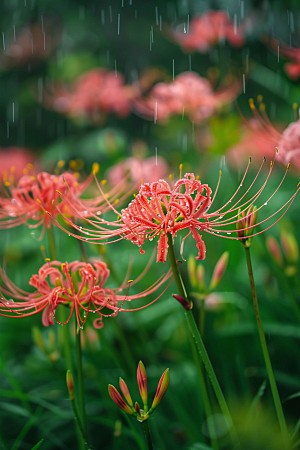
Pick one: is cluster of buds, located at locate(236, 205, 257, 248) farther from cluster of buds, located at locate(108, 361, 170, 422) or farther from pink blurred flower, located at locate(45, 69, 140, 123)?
pink blurred flower, located at locate(45, 69, 140, 123)

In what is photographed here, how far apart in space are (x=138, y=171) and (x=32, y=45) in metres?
2.97

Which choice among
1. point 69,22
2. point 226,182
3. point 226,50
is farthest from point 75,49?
Answer: point 226,182

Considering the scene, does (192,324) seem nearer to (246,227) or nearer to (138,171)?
(246,227)

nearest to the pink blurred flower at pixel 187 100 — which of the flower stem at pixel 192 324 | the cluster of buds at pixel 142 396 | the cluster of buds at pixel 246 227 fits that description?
the cluster of buds at pixel 246 227

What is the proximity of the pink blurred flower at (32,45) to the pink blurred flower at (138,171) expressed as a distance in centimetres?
254

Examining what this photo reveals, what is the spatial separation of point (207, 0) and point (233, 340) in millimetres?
2982

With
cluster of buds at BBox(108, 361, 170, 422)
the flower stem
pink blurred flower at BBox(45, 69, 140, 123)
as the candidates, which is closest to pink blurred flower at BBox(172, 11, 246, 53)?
pink blurred flower at BBox(45, 69, 140, 123)

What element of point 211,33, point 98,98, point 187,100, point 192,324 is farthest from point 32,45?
point 192,324

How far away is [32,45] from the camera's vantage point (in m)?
3.99

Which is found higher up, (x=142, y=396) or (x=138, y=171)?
(x=138, y=171)

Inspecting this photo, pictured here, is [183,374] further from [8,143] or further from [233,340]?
[8,143]

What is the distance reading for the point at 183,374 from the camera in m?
1.43

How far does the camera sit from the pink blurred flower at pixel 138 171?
1.76 m

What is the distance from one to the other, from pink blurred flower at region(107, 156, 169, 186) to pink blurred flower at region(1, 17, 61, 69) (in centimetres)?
254
